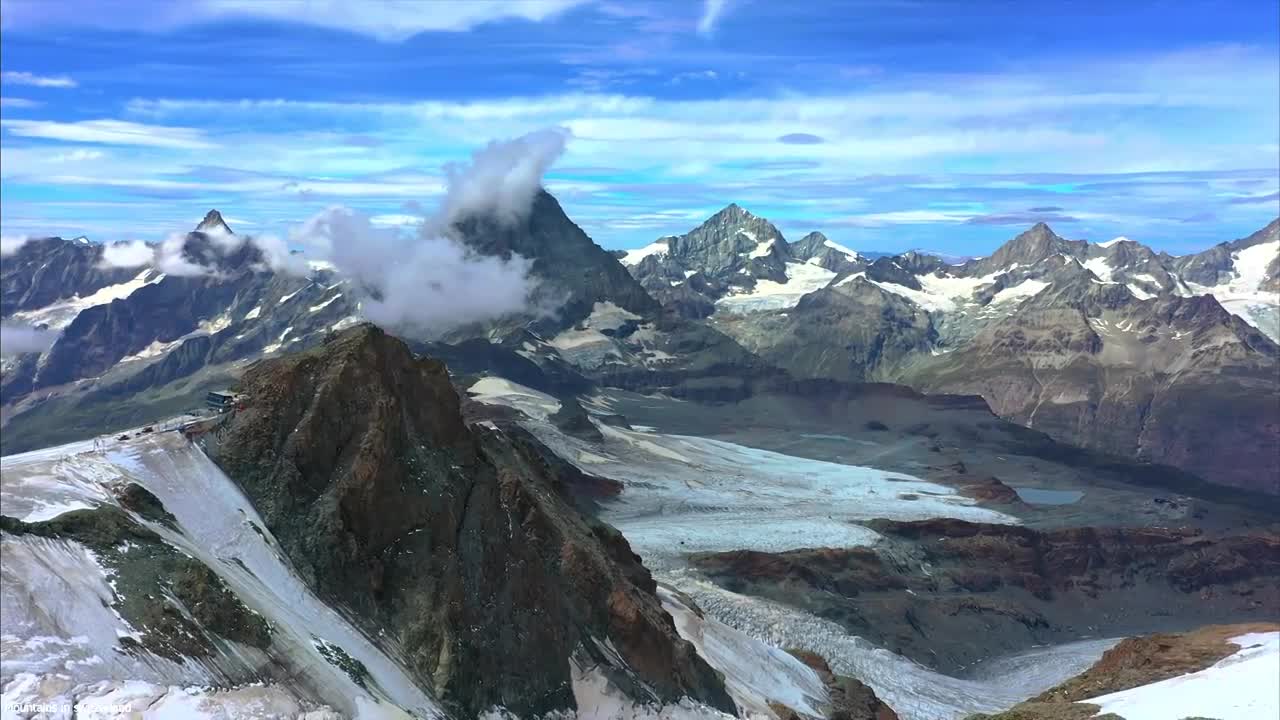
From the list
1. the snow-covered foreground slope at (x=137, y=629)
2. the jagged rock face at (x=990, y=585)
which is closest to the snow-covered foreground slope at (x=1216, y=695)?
the snow-covered foreground slope at (x=137, y=629)

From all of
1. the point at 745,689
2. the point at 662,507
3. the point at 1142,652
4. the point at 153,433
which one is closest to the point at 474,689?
the point at 153,433

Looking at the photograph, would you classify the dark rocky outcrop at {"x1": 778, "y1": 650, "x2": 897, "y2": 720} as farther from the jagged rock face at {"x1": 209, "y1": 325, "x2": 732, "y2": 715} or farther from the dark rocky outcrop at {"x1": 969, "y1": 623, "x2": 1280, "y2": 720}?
the jagged rock face at {"x1": 209, "y1": 325, "x2": 732, "y2": 715}

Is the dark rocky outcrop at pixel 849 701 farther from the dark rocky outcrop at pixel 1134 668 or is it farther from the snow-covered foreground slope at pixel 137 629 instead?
the snow-covered foreground slope at pixel 137 629

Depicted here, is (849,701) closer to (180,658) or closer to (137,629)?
(180,658)

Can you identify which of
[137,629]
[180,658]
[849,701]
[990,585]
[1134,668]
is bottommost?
[990,585]

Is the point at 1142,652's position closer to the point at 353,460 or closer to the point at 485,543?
the point at 485,543

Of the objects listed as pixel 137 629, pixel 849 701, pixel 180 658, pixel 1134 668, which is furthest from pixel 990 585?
pixel 137 629
